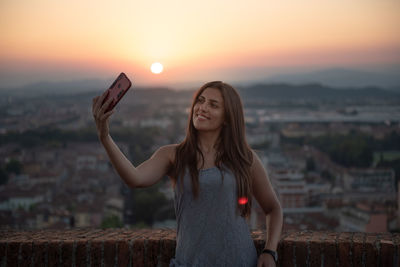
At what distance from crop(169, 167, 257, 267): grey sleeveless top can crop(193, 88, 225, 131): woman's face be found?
0.14 meters

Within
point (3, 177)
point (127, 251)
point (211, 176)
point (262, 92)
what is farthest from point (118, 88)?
point (262, 92)

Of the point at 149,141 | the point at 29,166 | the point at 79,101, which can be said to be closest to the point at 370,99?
the point at 149,141

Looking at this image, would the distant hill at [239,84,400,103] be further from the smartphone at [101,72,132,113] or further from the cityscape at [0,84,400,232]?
the smartphone at [101,72,132,113]

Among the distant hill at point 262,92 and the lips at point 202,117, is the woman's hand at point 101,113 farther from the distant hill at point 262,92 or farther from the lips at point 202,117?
the distant hill at point 262,92

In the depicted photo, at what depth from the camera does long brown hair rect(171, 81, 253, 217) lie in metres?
1.33

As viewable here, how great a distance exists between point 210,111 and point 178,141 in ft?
118

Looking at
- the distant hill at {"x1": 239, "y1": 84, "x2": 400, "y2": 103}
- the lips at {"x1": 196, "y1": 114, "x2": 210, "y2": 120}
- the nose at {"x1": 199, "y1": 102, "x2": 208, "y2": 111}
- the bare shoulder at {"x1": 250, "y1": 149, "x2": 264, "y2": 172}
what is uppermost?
the nose at {"x1": 199, "y1": 102, "x2": 208, "y2": 111}

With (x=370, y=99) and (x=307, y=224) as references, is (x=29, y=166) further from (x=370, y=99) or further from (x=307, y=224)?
(x=370, y=99)

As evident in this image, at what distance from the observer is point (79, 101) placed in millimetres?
51438

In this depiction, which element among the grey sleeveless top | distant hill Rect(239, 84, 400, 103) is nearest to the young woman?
the grey sleeveless top

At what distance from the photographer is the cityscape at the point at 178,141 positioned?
17469 mm

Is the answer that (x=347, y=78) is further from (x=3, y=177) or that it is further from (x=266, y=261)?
(x=266, y=261)

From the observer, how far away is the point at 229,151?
1.37m

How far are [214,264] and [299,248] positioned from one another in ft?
1.67
